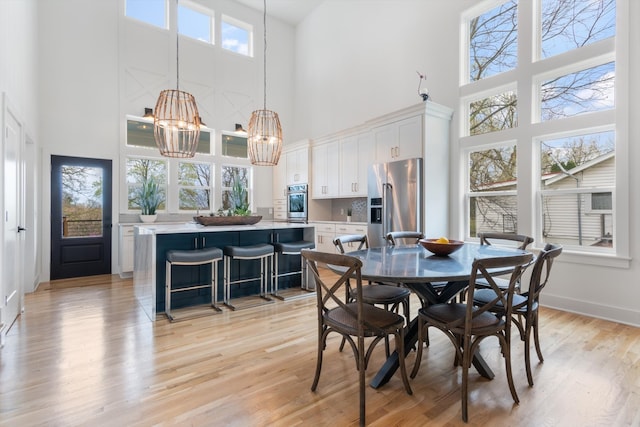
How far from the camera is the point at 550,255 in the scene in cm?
203

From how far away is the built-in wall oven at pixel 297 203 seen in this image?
6773mm

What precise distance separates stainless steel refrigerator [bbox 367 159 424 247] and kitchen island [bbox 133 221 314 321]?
1.37m

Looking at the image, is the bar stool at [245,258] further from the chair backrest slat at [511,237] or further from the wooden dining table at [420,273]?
the chair backrest slat at [511,237]

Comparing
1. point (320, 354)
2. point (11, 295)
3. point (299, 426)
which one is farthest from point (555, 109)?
point (11, 295)

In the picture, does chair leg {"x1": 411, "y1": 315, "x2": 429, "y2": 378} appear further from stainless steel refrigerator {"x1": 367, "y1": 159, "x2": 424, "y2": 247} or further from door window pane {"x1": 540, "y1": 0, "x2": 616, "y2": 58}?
door window pane {"x1": 540, "y1": 0, "x2": 616, "y2": 58}

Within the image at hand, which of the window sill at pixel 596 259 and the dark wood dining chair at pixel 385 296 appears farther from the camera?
the window sill at pixel 596 259

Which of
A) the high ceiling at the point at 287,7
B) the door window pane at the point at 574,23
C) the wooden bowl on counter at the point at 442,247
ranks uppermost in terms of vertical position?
the high ceiling at the point at 287,7

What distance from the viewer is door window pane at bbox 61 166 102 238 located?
17.7ft

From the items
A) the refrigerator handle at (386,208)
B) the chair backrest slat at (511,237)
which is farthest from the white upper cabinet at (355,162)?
the chair backrest slat at (511,237)

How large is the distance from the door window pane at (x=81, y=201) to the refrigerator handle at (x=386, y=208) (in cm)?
→ 489

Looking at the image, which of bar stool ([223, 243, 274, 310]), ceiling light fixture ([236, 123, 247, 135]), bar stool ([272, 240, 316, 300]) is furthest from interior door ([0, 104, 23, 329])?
ceiling light fixture ([236, 123, 247, 135])

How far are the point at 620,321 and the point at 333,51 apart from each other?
647 cm

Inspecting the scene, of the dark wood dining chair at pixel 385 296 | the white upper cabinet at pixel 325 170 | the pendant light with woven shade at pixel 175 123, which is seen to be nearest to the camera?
the dark wood dining chair at pixel 385 296

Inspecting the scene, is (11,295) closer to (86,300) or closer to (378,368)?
(86,300)
